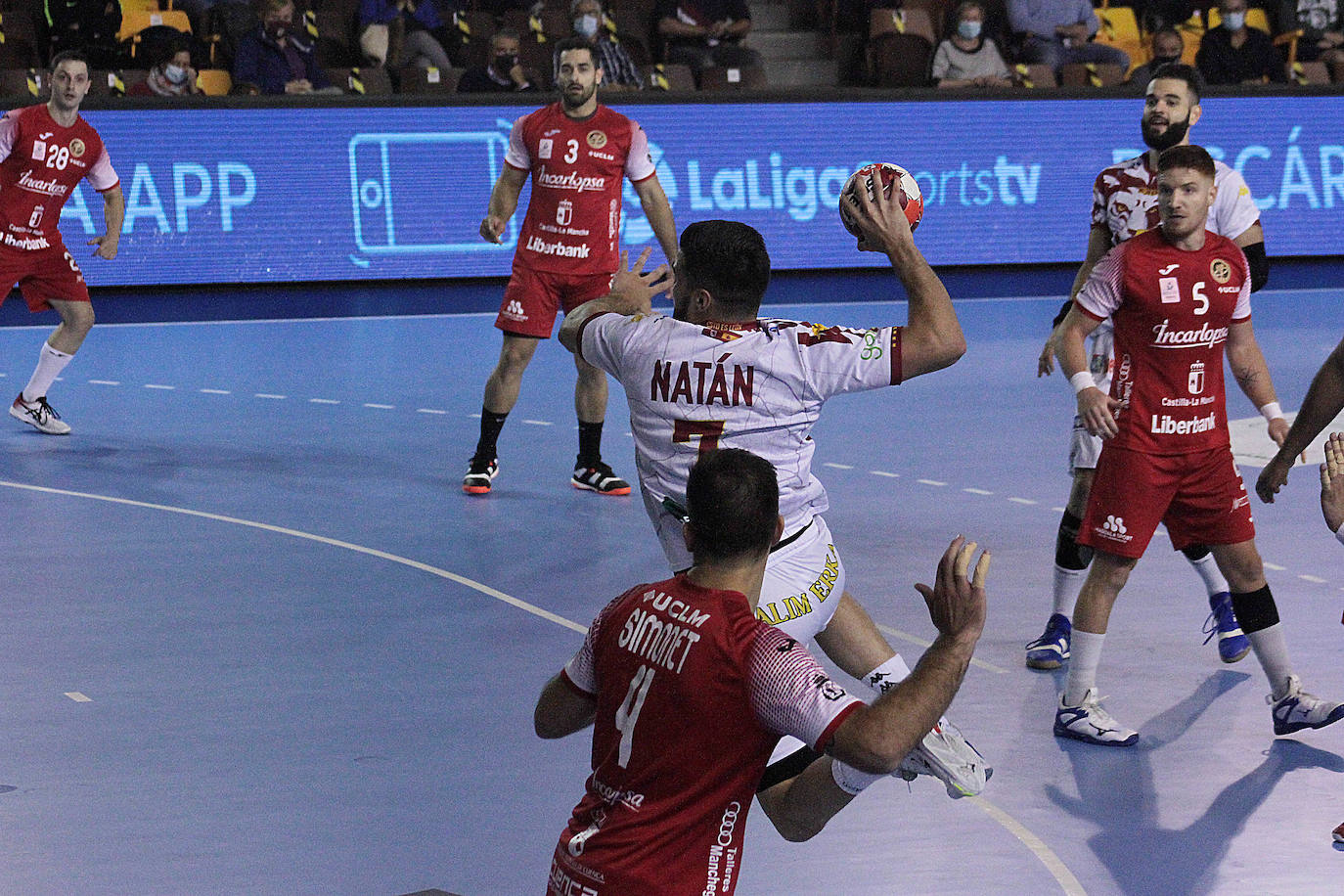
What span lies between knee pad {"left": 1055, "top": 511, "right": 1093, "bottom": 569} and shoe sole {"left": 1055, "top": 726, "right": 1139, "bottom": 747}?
0.95 metres

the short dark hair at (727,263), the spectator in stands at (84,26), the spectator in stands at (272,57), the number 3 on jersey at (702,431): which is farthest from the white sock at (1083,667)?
the spectator in stands at (84,26)

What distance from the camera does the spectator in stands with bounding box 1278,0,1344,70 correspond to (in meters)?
19.6

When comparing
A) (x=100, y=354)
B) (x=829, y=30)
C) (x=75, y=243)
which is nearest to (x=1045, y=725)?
(x=100, y=354)

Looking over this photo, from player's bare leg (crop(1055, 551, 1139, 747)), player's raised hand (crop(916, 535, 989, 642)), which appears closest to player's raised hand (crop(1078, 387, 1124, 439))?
player's bare leg (crop(1055, 551, 1139, 747))

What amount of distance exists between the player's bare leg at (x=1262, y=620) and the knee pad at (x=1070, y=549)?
2.40ft

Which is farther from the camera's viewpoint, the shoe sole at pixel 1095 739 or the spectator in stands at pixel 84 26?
the spectator in stands at pixel 84 26

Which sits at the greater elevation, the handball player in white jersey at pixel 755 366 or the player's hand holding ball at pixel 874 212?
the player's hand holding ball at pixel 874 212

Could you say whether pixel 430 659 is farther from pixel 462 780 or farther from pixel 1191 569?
pixel 1191 569

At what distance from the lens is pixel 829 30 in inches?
776

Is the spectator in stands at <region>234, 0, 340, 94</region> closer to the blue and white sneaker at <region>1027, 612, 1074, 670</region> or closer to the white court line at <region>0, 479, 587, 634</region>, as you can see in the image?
the white court line at <region>0, 479, 587, 634</region>

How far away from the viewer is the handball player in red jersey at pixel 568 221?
9.28m

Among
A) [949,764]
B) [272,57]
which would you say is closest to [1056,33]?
[272,57]

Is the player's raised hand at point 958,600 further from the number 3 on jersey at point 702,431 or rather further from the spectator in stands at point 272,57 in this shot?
the spectator in stands at point 272,57

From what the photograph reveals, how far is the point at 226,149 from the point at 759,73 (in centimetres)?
550
